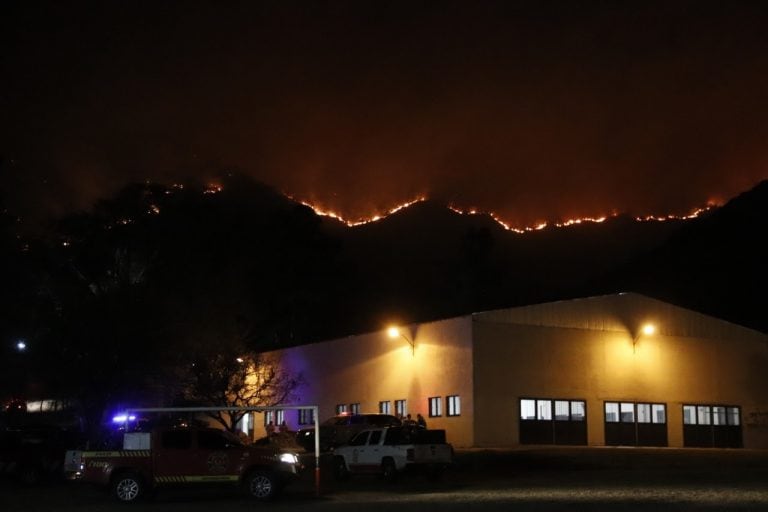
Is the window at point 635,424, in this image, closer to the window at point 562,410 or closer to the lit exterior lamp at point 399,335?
the window at point 562,410

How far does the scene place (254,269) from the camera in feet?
247

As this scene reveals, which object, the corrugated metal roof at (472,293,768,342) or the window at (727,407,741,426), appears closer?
the corrugated metal roof at (472,293,768,342)

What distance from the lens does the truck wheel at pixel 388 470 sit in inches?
1045

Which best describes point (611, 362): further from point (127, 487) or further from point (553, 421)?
point (127, 487)

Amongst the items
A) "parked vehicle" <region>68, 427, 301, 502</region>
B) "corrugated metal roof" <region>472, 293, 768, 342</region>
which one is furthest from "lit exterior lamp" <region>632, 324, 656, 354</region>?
"parked vehicle" <region>68, 427, 301, 502</region>

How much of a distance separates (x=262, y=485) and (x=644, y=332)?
2679 centimetres

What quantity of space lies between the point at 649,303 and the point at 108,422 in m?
25.0

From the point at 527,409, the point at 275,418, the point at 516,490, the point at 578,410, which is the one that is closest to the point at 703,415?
the point at 578,410

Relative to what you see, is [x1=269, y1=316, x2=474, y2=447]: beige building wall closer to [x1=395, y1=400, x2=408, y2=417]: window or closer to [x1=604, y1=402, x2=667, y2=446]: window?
[x1=395, y1=400, x2=408, y2=417]: window

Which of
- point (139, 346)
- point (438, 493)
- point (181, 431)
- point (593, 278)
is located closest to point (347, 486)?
Result: point (438, 493)

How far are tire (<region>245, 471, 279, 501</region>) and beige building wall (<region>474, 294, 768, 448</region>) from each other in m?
18.6

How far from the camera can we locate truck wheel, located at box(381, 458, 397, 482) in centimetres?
2653

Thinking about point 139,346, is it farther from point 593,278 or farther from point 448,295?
point 593,278

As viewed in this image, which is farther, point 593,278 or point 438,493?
point 593,278
